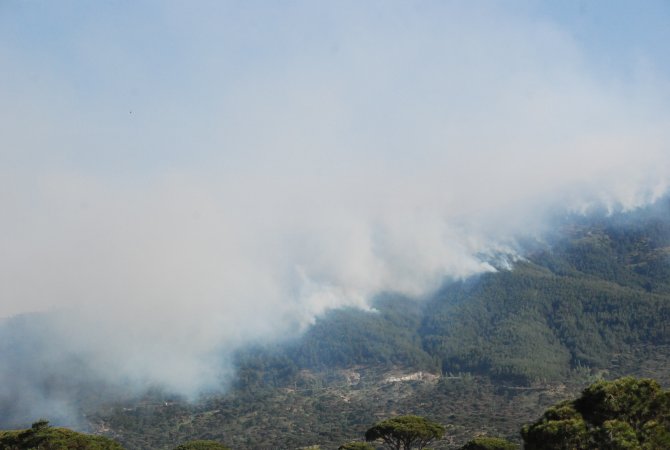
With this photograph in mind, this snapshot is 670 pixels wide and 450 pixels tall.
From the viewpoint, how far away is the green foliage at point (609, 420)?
37.0 metres

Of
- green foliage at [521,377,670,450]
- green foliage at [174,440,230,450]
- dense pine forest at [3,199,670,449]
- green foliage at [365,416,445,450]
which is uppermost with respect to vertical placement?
dense pine forest at [3,199,670,449]

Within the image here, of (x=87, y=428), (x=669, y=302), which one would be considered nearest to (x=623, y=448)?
(x=87, y=428)

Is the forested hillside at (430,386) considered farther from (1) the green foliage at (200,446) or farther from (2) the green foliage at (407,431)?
(1) the green foliage at (200,446)

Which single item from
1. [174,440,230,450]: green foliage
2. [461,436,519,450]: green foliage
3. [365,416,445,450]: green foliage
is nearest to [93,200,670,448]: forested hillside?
[365,416,445,450]: green foliage

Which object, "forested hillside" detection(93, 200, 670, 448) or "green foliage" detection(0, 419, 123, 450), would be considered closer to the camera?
"green foliage" detection(0, 419, 123, 450)

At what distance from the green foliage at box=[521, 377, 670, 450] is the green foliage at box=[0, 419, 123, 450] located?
4210 cm

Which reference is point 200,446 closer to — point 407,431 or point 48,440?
point 48,440

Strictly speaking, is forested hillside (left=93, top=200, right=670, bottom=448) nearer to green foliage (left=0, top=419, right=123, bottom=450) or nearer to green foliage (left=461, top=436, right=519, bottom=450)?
green foliage (left=461, top=436, right=519, bottom=450)

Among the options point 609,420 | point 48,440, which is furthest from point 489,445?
point 48,440

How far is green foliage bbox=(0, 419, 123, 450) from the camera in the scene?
195 ft

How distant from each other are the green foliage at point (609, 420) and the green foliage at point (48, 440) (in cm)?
4210

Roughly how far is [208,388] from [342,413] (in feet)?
182

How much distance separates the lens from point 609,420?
38812mm

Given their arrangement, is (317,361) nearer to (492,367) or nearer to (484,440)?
(492,367)
